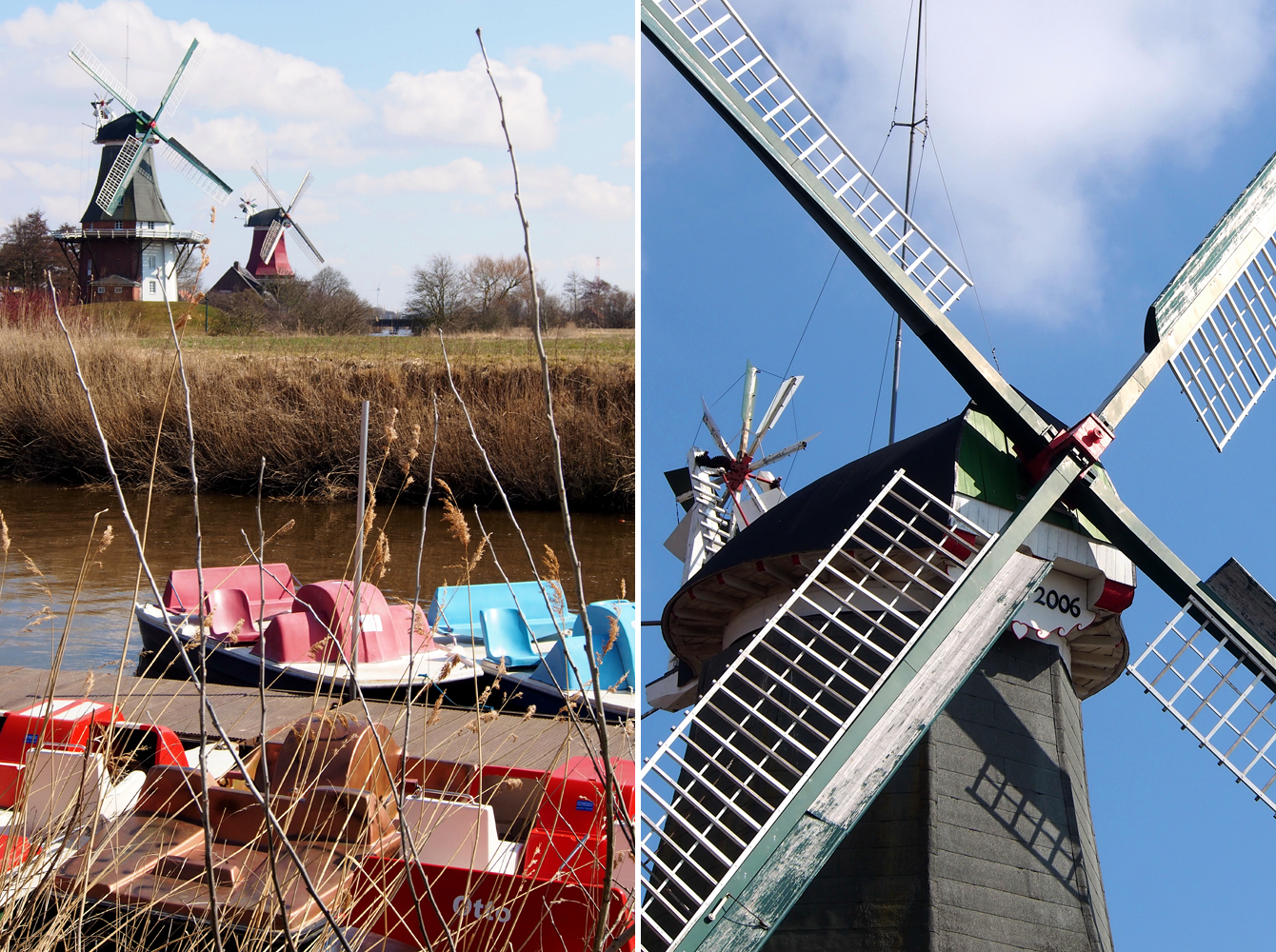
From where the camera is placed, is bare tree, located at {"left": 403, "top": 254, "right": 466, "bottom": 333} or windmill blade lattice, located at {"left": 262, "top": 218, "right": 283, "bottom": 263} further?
windmill blade lattice, located at {"left": 262, "top": 218, "right": 283, "bottom": 263}

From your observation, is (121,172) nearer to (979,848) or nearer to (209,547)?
(209,547)

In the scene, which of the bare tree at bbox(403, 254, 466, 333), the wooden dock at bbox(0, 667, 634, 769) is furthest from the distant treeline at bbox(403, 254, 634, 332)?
the wooden dock at bbox(0, 667, 634, 769)

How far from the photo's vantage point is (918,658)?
4.05 metres

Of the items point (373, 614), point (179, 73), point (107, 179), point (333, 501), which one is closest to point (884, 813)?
point (373, 614)

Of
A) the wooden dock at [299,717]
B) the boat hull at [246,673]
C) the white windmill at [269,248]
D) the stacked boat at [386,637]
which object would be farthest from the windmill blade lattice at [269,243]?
the wooden dock at [299,717]

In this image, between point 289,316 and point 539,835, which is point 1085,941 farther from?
point 289,316

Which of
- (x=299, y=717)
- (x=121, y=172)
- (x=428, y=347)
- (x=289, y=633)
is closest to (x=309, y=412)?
(x=428, y=347)

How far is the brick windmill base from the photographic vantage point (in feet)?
13.4

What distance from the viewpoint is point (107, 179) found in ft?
80.0

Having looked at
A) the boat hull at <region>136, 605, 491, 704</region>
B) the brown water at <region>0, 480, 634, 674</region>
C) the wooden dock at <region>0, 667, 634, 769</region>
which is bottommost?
the brown water at <region>0, 480, 634, 674</region>

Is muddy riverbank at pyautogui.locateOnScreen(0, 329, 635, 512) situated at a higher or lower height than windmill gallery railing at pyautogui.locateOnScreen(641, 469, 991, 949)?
lower

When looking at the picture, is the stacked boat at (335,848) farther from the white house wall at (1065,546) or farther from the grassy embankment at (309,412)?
the grassy embankment at (309,412)

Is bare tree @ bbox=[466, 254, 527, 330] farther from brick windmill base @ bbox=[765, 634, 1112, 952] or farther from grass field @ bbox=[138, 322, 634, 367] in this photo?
brick windmill base @ bbox=[765, 634, 1112, 952]

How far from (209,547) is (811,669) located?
36.7 ft
